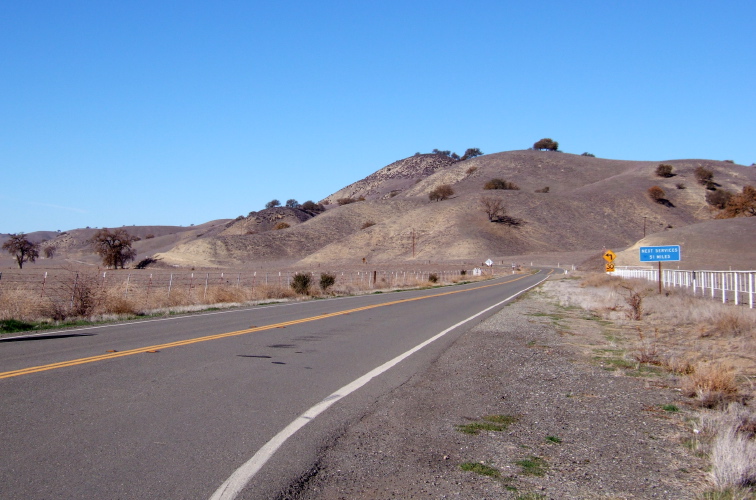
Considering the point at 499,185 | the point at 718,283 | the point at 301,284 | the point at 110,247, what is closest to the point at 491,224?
the point at 499,185

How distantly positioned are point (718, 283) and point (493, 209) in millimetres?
96918

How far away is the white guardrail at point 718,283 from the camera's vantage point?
77.6ft

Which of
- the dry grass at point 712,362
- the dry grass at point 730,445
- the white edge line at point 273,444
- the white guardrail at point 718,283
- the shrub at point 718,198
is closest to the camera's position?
the white edge line at point 273,444

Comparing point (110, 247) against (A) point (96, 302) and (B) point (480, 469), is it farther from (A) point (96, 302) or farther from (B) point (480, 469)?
(B) point (480, 469)

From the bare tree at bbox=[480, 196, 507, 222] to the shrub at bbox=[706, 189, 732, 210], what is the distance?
1781 inches

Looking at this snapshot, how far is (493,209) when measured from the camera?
127 metres

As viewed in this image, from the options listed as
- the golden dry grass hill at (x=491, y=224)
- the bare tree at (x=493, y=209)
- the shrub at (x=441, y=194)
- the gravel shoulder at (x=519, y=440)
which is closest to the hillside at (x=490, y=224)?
the golden dry grass hill at (x=491, y=224)

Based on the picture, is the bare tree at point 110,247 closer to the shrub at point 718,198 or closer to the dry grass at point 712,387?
the dry grass at point 712,387

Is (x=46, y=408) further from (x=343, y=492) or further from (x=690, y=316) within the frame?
(x=690, y=316)

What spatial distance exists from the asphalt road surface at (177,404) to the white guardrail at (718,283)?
1519 centimetres

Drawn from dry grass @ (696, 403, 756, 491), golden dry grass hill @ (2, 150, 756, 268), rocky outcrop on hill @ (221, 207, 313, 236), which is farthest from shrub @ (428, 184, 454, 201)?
dry grass @ (696, 403, 756, 491)

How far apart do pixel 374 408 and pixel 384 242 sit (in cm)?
11743

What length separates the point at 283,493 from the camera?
461 centimetres

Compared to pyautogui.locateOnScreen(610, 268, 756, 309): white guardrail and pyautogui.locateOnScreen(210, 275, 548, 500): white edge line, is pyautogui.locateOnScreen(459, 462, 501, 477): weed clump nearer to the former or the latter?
pyautogui.locateOnScreen(210, 275, 548, 500): white edge line
